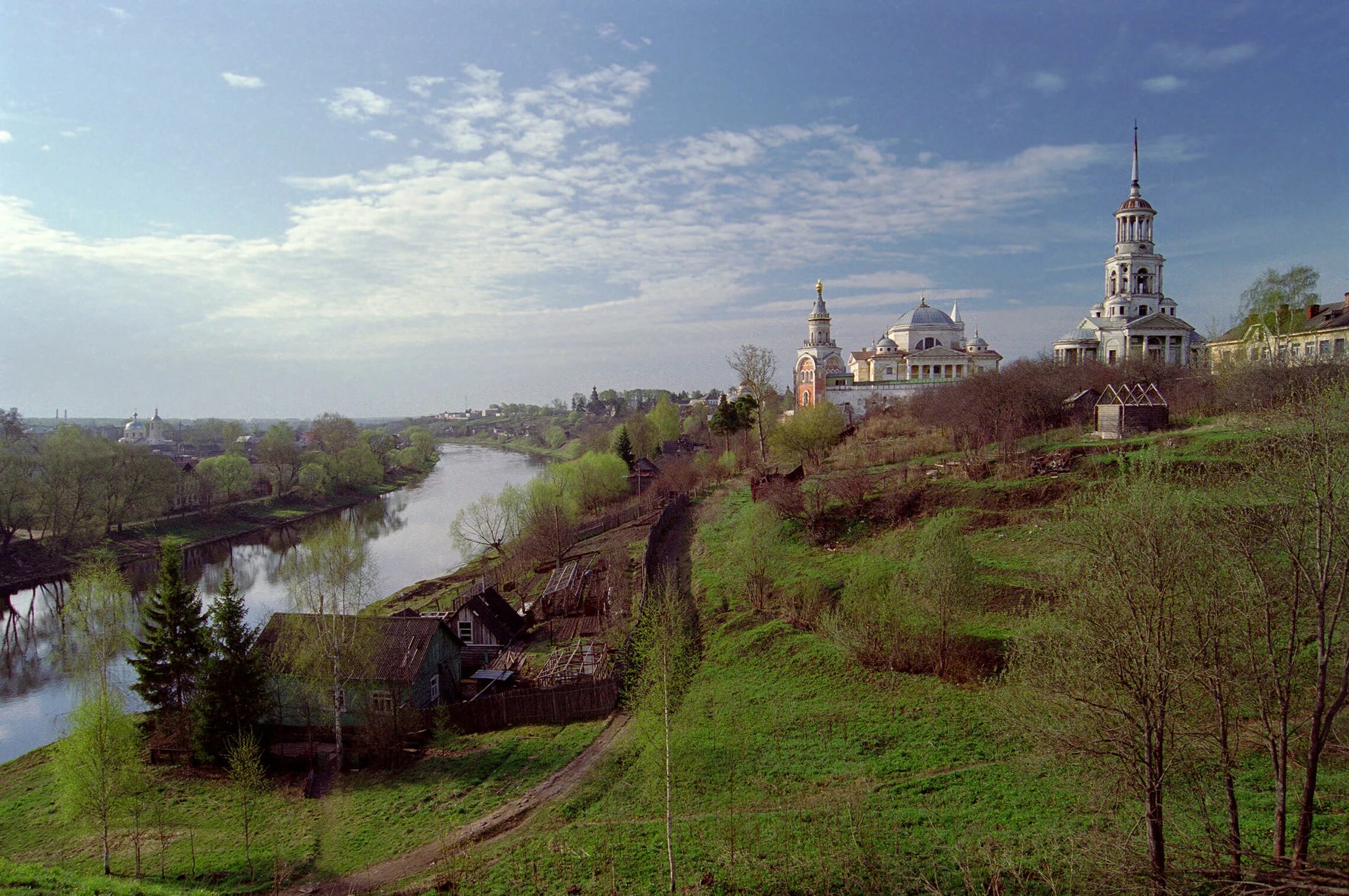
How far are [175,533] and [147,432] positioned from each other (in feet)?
321

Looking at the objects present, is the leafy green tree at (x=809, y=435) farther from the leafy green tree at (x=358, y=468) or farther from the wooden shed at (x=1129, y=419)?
the leafy green tree at (x=358, y=468)

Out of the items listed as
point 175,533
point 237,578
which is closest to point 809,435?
point 237,578

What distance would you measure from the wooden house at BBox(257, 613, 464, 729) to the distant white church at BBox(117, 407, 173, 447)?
93.4m

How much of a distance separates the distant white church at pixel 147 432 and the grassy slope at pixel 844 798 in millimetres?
101307

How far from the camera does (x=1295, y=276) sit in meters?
30.2

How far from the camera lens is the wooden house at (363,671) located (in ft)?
50.1

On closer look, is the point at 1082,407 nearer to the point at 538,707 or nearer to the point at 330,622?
the point at 538,707

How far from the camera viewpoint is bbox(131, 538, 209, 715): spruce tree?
15234 millimetres

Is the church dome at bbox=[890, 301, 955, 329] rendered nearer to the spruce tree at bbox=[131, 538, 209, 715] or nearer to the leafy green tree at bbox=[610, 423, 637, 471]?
the leafy green tree at bbox=[610, 423, 637, 471]

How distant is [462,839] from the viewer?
10.9m

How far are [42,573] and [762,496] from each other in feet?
109

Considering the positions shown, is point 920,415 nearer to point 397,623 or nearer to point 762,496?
point 762,496

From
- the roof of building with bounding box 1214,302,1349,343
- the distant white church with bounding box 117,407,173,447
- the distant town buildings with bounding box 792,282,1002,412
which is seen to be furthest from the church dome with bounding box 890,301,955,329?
the distant white church with bounding box 117,407,173,447

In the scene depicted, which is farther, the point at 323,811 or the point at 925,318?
the point at 925,318
